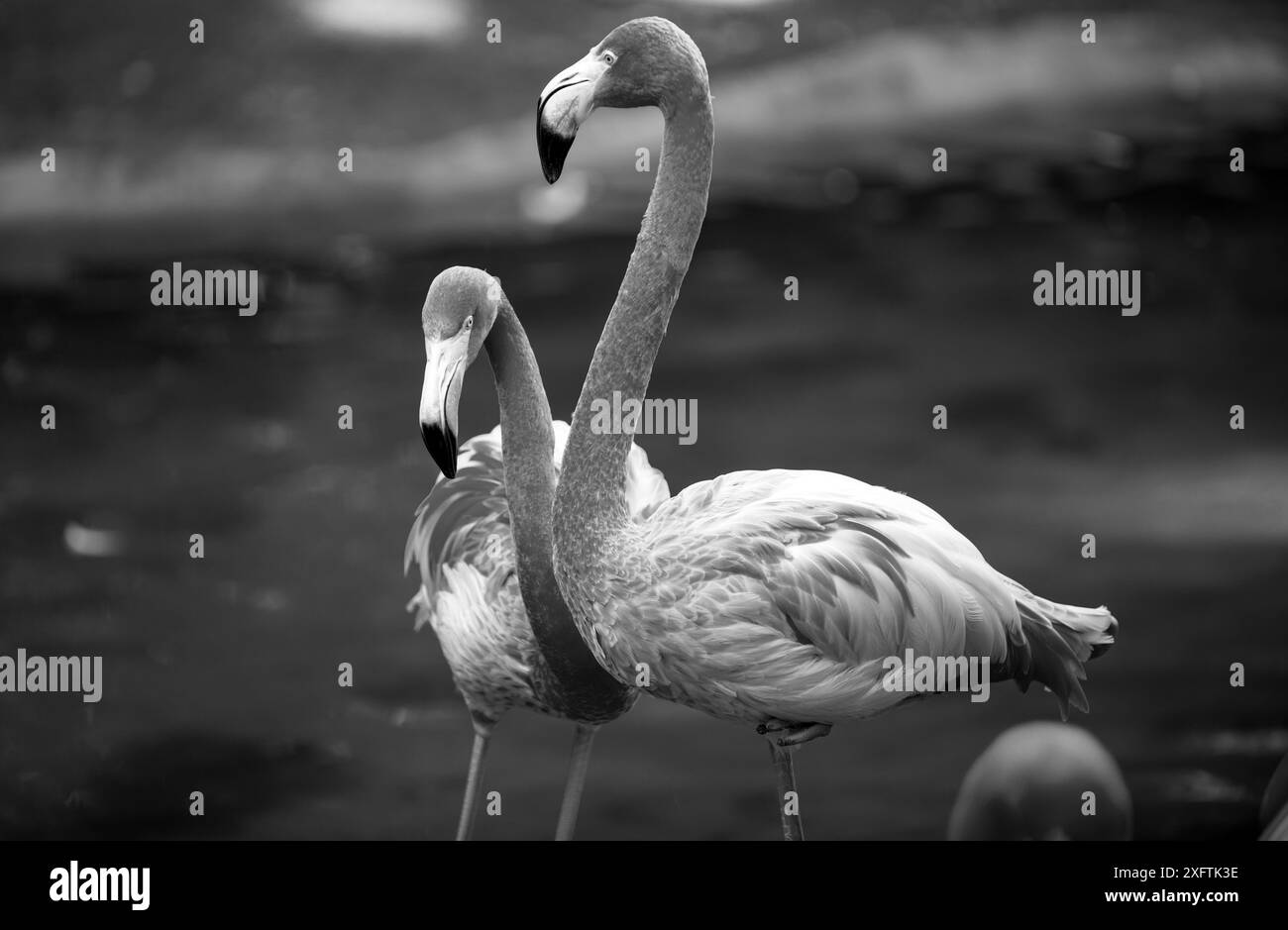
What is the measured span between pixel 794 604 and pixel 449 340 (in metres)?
0.82

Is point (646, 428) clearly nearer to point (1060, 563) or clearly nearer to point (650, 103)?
point (650, 103)

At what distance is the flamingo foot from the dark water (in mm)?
1149

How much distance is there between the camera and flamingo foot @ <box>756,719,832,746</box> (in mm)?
2436

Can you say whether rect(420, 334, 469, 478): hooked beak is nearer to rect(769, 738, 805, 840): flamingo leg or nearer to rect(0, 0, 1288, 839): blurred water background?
rect(769, 738, 805, 840): flamingo leg

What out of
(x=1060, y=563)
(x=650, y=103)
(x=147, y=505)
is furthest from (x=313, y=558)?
(x=1060, y=563)

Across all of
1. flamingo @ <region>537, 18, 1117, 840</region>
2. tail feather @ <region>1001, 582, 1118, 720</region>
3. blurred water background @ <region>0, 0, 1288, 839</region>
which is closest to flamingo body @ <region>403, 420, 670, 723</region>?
flamingo @ <region>537, 18, 1117, 840</region>

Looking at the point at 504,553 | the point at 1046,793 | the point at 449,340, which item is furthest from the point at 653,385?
the point at 1046,793

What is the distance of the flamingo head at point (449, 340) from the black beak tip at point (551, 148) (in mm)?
287

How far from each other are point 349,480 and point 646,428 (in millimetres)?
1019

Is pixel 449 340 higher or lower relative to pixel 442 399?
higher

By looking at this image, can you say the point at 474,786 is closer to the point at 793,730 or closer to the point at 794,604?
the point at 793,730

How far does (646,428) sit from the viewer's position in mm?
3076

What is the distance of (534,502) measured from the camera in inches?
104

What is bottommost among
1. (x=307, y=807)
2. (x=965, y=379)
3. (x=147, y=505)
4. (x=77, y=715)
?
(x=307, y=807)
